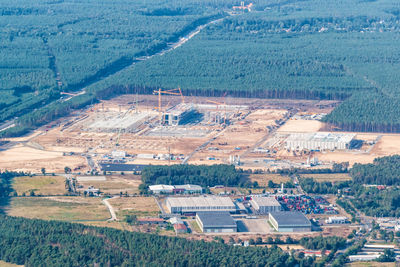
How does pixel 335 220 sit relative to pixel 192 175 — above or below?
below

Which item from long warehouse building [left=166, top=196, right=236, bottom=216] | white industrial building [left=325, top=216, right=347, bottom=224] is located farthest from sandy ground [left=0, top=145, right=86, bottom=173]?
white industrial building [left=325, top=216, right=347, bottom=224]

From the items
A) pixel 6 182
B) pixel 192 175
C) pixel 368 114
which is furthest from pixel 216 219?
pixel 368 114

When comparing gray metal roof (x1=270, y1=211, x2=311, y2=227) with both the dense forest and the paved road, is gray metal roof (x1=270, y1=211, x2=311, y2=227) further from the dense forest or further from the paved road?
the dense forest

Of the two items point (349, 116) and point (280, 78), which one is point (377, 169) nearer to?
point (349, 116)

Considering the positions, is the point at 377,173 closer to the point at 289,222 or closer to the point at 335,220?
the point at 335,220

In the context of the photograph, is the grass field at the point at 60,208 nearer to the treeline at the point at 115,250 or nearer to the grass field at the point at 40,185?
the grass field at the point at 40,185
